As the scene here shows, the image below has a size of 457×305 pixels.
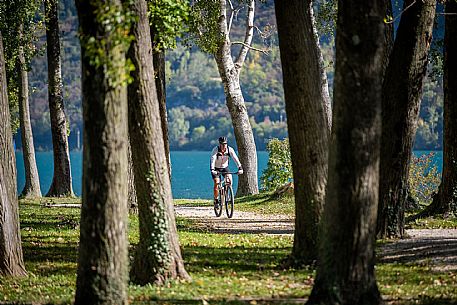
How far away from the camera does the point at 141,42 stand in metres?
10.7

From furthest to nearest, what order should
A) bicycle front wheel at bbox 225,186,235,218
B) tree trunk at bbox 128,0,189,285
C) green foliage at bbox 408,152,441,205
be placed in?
green foliage at bbox 408,152,441,205
bicycle front wheel at bbox 225,186,235,218
tree trunk at bbox 128,0,189,285

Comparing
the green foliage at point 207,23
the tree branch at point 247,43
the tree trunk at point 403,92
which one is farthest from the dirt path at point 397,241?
the tree branch at point 247,43

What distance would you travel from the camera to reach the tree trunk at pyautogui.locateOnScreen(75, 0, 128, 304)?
840 cm

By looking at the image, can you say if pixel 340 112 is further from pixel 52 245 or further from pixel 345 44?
pixel 52 245

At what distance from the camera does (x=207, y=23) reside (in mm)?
29328

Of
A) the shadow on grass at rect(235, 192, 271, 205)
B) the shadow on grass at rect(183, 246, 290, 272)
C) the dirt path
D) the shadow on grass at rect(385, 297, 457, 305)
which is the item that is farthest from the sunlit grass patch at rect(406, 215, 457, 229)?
the shadow on grass at rect(235, 192, 271, 205)

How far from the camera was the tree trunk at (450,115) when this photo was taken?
60.5 feet

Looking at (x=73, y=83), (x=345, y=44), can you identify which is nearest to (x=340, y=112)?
(x=345, y=44)

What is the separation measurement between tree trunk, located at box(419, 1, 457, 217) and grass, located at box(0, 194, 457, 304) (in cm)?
432

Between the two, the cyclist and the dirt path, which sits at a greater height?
the cyclist

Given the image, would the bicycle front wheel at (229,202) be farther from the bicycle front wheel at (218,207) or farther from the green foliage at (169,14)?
the green foliage at (169,14)

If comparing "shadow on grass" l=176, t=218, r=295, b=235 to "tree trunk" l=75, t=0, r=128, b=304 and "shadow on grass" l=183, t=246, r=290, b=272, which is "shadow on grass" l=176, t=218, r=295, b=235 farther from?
"tree trunk" l=75, t=0, r=128, b=304

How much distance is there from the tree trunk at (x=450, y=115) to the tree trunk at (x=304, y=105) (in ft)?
23.7

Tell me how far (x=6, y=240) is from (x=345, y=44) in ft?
21.7
